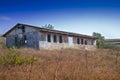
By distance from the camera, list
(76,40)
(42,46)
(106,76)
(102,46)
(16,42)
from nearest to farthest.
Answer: (106,76), (42,46), (16,42), (76,40), (102,46)

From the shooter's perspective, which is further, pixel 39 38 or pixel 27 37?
pixel 27 37

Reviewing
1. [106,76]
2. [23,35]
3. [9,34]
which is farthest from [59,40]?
[106,76]

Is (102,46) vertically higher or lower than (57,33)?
lower

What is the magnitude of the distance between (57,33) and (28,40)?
490 centimetres

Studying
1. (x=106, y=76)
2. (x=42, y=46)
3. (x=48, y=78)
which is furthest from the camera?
(x=42, y=46)

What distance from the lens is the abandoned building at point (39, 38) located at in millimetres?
20750

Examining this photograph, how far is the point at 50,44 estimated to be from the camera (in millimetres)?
21766

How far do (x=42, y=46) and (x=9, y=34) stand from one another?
8174 mm

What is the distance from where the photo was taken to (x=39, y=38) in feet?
67.2

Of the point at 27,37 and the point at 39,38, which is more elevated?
the point at 27,37

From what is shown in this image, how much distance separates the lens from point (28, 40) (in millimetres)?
21922

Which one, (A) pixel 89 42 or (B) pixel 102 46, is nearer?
(A) pixel 89 42

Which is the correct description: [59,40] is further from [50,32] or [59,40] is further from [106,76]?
[106,76]

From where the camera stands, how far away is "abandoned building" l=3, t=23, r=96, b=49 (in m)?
20.8
